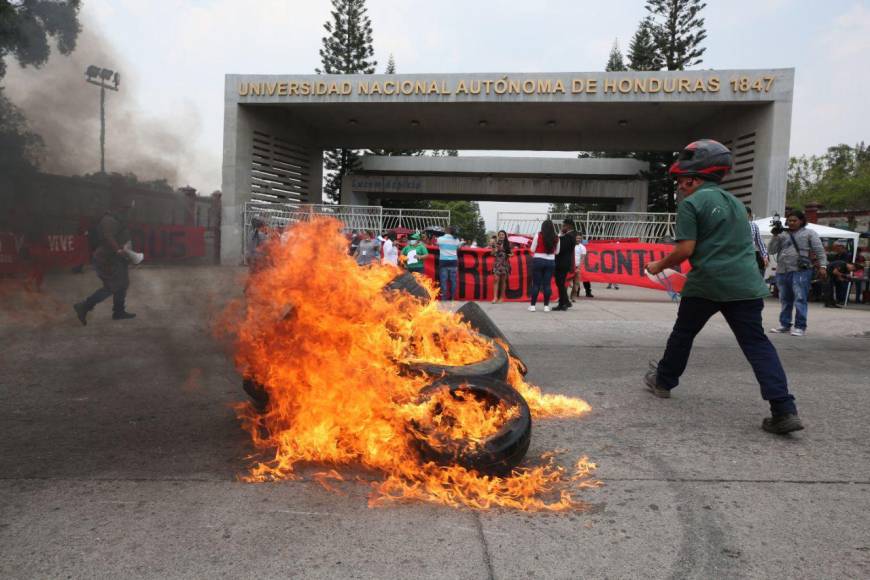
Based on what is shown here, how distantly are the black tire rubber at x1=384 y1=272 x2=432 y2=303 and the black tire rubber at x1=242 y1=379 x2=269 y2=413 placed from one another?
1099 millimetres

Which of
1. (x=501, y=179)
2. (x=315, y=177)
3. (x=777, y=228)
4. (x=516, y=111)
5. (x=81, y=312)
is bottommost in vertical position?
(x=81, y=312)

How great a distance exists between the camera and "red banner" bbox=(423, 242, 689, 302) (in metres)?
13.0

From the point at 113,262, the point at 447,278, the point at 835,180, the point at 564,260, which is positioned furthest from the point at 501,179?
the point at 835,180

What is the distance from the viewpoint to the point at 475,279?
43.0 ft

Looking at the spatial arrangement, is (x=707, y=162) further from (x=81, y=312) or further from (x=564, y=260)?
(x=564, y=260)

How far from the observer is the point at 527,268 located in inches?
514

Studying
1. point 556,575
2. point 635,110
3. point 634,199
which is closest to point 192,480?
point 556,575

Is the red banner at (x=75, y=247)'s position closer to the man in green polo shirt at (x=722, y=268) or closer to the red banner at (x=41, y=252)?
the red banner at (x=41, y=252)

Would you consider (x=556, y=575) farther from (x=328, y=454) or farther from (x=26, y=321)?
(x=26, y=321)

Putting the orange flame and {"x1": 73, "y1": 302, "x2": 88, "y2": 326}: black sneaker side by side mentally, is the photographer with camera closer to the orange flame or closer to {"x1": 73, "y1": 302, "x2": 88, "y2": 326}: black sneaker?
the orange flame

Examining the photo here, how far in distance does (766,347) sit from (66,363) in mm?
5757

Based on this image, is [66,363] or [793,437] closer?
[793,437]

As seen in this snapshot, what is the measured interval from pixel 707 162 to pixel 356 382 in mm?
2757

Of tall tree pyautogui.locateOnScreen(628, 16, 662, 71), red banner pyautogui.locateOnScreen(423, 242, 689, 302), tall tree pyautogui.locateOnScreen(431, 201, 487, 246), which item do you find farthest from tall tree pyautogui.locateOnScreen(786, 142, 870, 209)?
red banner pyautogui.locateOnScreen(423, 242, 689, 302)
